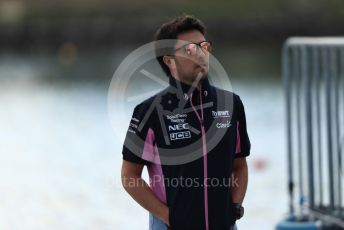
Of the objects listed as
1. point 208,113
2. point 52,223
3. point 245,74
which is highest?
point 245,74

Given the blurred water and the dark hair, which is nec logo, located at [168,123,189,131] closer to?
the dark hair

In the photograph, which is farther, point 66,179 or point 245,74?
point 245,74

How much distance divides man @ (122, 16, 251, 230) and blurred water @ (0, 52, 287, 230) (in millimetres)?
1457

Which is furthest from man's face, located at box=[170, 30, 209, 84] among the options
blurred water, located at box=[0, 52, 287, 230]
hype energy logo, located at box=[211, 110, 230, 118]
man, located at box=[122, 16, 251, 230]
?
blurred water, located at box=[0, 52, 287, 230]

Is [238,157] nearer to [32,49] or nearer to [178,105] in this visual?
[178,105]

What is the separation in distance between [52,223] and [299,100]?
130 inches

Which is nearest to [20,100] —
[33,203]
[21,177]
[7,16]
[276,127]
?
[276,127]

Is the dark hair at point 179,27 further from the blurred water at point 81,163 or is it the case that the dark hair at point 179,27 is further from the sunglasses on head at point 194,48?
the blurred water at point 81,163

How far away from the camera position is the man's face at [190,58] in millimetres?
4582

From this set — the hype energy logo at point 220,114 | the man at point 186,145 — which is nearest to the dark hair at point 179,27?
the man at point 186,145

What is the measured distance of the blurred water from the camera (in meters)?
11.7

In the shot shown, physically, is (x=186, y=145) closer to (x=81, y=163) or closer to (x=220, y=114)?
(x=220, y=114)

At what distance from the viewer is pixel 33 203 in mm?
13016

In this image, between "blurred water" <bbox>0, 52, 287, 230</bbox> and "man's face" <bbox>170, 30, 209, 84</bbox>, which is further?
"blurred water" <bbox>0, 52, 287, 230</bbox>
